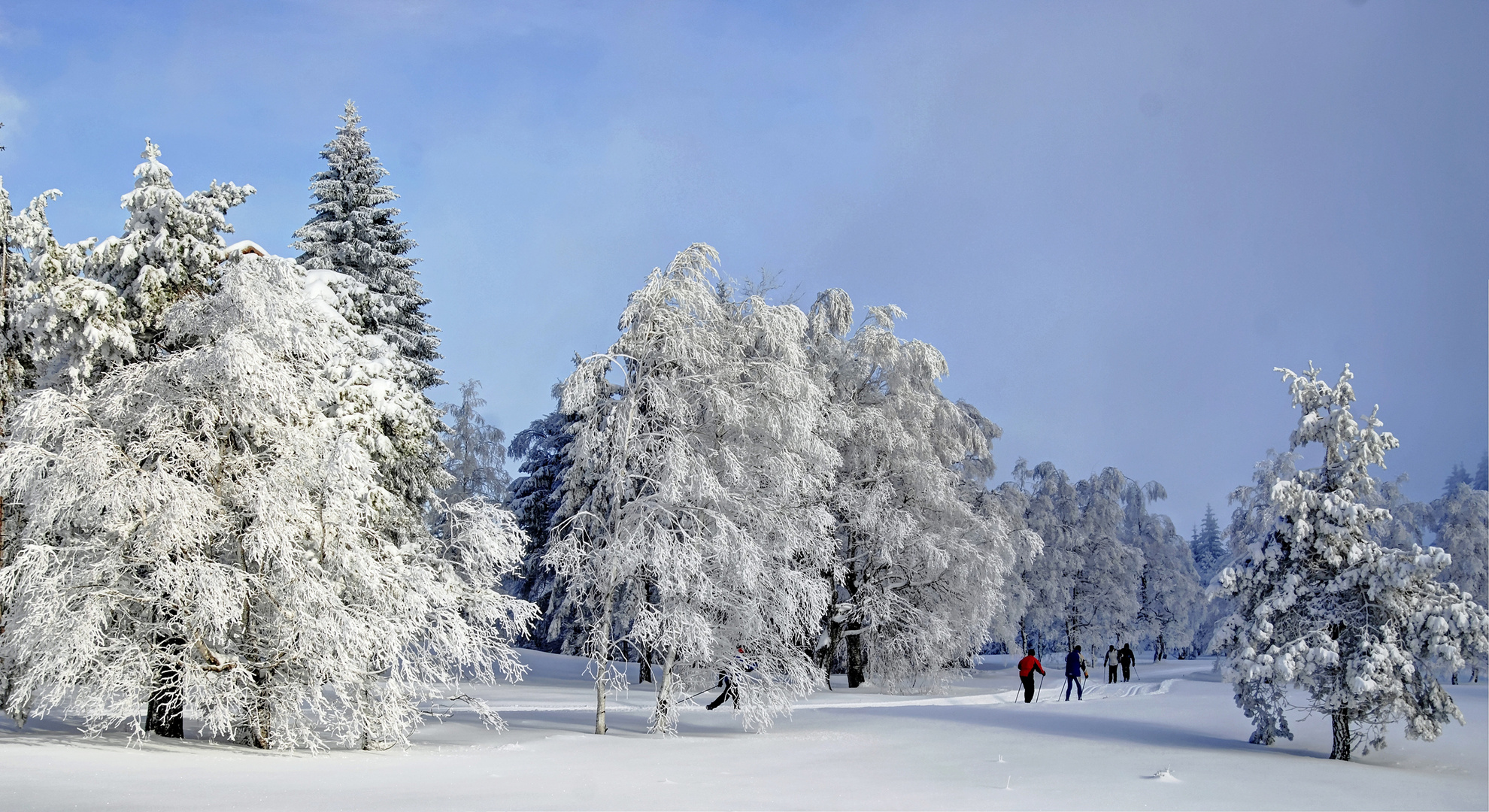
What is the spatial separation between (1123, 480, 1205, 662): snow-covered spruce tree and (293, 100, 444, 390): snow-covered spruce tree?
39156 millimetres

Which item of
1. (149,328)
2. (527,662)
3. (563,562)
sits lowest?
(527,662)

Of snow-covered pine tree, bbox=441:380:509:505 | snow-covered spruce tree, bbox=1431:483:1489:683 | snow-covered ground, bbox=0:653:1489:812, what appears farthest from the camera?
snow-covered spruce tree, bbox=1431:483:1489:683

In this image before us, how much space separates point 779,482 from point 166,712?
990 cm

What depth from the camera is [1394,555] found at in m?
13.9

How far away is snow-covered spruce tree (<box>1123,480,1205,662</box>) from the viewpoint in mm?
52219

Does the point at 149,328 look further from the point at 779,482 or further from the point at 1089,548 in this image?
the point at 1089,548

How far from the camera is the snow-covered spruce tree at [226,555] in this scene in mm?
12688

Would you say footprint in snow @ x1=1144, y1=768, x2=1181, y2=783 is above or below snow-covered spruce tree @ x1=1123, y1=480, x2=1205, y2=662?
below

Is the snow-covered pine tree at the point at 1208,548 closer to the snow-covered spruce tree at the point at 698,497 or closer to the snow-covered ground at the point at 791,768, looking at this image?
the snow-covered ground at the point at 791,768

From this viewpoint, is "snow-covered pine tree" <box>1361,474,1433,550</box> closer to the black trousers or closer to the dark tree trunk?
the black trousers

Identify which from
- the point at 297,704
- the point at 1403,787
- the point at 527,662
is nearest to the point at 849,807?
the point at 1403,787

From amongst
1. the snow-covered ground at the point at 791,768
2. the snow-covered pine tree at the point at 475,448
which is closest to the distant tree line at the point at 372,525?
the snow-covered ground at the point at 791,768

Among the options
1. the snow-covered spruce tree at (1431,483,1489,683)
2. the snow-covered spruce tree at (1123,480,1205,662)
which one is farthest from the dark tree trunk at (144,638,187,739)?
the snow-covered spruce tree at (1431,483,1489,683)

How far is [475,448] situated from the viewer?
40.2m
